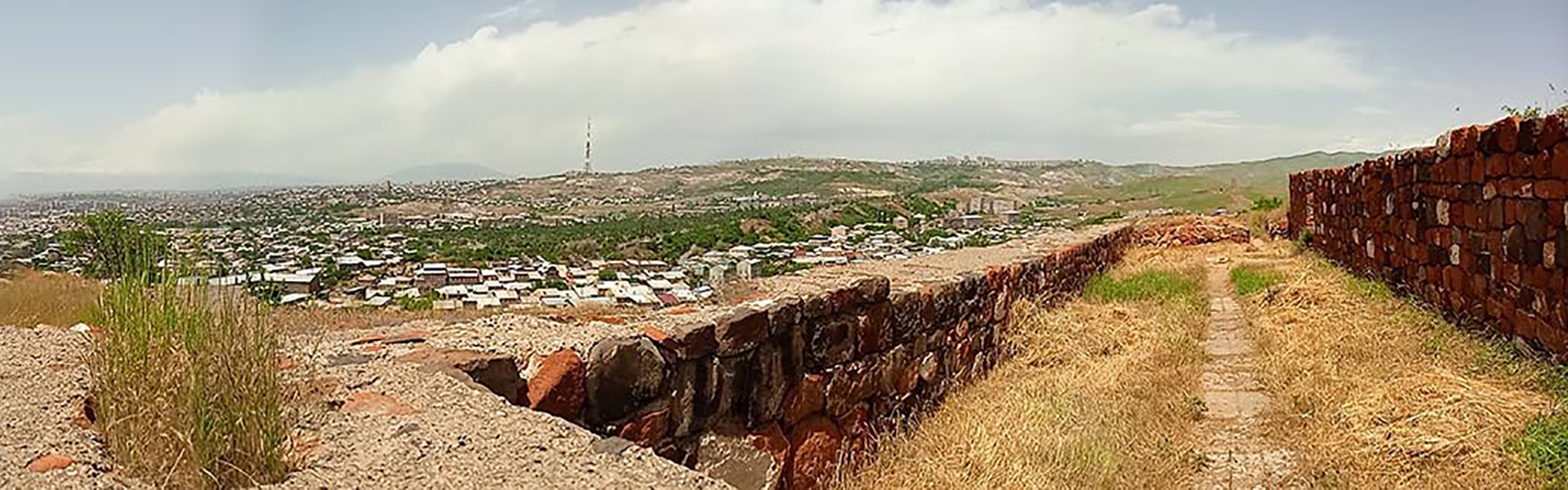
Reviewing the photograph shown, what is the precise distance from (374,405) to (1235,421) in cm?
420

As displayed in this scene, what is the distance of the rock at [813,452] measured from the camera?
14.2 feet

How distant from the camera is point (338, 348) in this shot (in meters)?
3.61

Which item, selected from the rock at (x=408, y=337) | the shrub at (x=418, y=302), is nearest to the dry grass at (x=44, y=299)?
the shrub at (x=418, y=302)

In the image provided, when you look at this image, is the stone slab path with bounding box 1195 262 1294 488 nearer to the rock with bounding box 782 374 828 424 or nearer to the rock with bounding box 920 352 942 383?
the rock with bounding box 920 352 942 383

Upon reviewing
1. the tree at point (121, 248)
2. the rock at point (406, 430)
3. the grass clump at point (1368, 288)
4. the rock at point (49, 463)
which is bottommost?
the grass clump at point (1368, 288)

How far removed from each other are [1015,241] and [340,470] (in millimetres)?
8311

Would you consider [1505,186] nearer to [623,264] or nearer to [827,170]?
[623,264]

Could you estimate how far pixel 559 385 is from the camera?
3.31 m

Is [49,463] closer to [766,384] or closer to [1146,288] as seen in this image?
[766,384]

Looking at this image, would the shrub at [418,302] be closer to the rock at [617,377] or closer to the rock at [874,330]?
the rock at [874,330]

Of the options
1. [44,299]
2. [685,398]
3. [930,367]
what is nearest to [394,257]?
[44,299]

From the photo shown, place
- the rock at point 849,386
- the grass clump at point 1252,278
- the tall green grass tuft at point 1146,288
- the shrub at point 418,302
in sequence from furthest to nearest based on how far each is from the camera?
the grass clump at point 1252,278 < the tall green grass tuft at point 1146,288 < the shrub at point 418,302 < the rock at point 849,386

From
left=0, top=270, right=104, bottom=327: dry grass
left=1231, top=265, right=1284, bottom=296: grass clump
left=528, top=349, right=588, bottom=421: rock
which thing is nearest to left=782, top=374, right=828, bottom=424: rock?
left=528, top=349, right=588, bottom=421: rock

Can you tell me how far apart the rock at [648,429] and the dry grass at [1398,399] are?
102 inches
